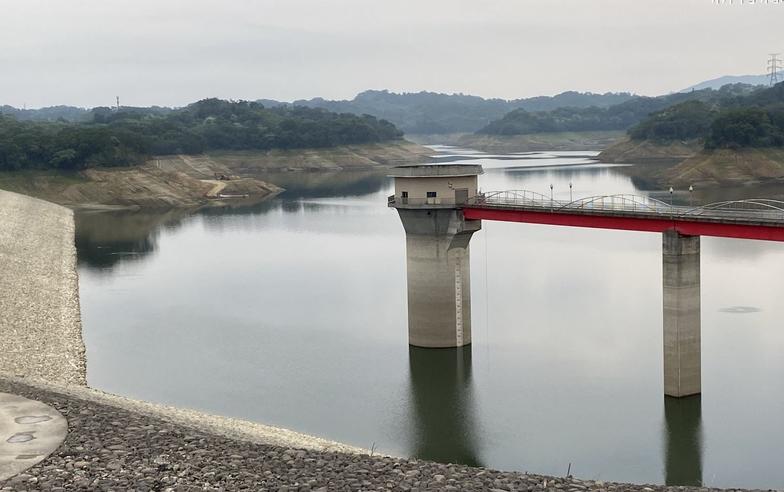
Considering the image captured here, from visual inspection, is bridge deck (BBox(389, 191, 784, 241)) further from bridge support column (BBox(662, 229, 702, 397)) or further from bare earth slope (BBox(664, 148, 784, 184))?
bare earth slope (BBox(664, 148, 784, 184))

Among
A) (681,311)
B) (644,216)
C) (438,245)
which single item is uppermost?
(644,216)

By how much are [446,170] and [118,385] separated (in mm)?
19219

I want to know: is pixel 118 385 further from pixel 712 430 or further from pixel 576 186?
pixel 576 186

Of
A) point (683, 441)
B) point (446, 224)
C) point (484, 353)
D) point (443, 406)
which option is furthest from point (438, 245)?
point (683, 441)

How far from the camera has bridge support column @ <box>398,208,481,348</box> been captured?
1957 inches

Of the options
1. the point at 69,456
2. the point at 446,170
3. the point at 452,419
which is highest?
the point at 446,170

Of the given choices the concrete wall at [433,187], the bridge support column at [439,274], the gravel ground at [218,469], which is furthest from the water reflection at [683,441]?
the concrete wall at [433,187]

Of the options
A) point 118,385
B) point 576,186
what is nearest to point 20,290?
point 118,385

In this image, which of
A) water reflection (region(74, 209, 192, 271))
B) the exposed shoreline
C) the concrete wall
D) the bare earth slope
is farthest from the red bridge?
the bare earth slope

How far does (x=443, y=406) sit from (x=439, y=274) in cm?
929

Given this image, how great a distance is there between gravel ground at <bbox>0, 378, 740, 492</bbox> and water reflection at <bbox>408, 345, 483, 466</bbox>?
9274mm

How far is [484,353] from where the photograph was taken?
4962 cm

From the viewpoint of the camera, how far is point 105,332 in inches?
2281

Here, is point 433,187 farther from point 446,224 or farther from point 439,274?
point 439,274
